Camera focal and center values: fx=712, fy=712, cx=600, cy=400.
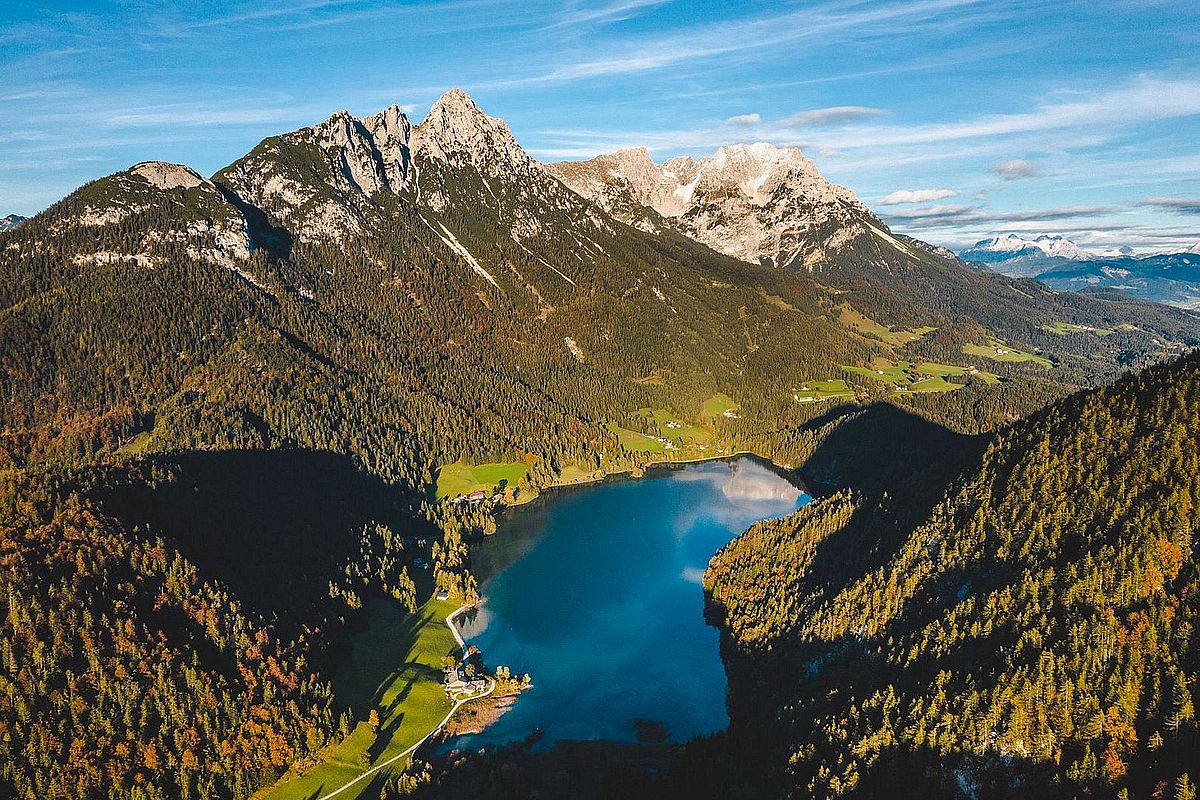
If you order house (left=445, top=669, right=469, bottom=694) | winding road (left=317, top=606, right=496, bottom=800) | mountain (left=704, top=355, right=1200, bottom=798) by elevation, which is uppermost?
mountain (left=704, top=355, right=1200, bottom=798)

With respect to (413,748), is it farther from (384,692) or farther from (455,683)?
(384,692)

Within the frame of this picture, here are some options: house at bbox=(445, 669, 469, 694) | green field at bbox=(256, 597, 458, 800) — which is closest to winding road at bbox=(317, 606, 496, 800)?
green field at bbox=(256, 597, 458, 800)

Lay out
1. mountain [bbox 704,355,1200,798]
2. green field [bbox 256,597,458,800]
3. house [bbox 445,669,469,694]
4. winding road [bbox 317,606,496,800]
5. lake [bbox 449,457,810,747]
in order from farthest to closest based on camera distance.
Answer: house [bbox 445,669,469,694] → lake [bbox 449,457,810,747] → green field [bbox 256,597,458,800] → winding road [bbox 317,606,496,800] → mountain [bbox 704,355,1200,798]

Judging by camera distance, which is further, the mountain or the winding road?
the winding road

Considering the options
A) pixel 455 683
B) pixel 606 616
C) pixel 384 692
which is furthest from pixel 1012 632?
pixel 384 692

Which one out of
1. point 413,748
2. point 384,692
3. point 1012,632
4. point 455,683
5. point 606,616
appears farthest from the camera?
point 606,616

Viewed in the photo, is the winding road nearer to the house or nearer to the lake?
the house

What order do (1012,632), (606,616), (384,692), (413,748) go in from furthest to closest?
(606,616) → (384,692) → (413,748) → (1012,632)
